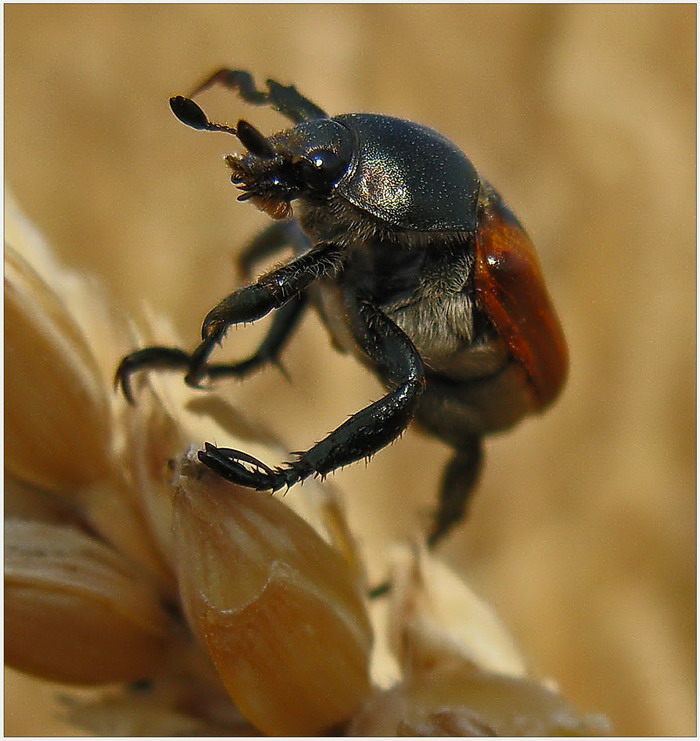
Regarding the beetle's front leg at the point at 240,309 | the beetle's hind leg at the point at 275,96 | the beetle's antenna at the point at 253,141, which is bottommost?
the beetle's front leg at the point at 240,309

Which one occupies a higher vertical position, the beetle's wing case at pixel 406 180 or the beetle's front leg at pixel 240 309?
the beetle's wing case at pixel 406 180

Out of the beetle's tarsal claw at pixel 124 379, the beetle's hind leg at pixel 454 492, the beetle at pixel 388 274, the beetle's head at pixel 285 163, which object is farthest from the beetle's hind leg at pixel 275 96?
the beetle's hind leg at pixel 454 492

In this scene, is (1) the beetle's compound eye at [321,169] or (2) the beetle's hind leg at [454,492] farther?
(2) the beetle's hind leg at [454,492]

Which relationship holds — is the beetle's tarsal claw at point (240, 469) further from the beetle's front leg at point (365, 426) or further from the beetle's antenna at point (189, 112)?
the beetle's antenna at point (189, 112)

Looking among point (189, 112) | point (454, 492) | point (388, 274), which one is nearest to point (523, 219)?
point (454, 492)

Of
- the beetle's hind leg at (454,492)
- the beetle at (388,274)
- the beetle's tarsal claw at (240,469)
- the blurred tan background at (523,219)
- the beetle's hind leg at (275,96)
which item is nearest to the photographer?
the beetle's tarsal claw at (240,469)

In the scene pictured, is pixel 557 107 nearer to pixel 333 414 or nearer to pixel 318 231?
pixel 333 414

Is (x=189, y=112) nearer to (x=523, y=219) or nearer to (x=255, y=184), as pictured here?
(x=255, y=184)
